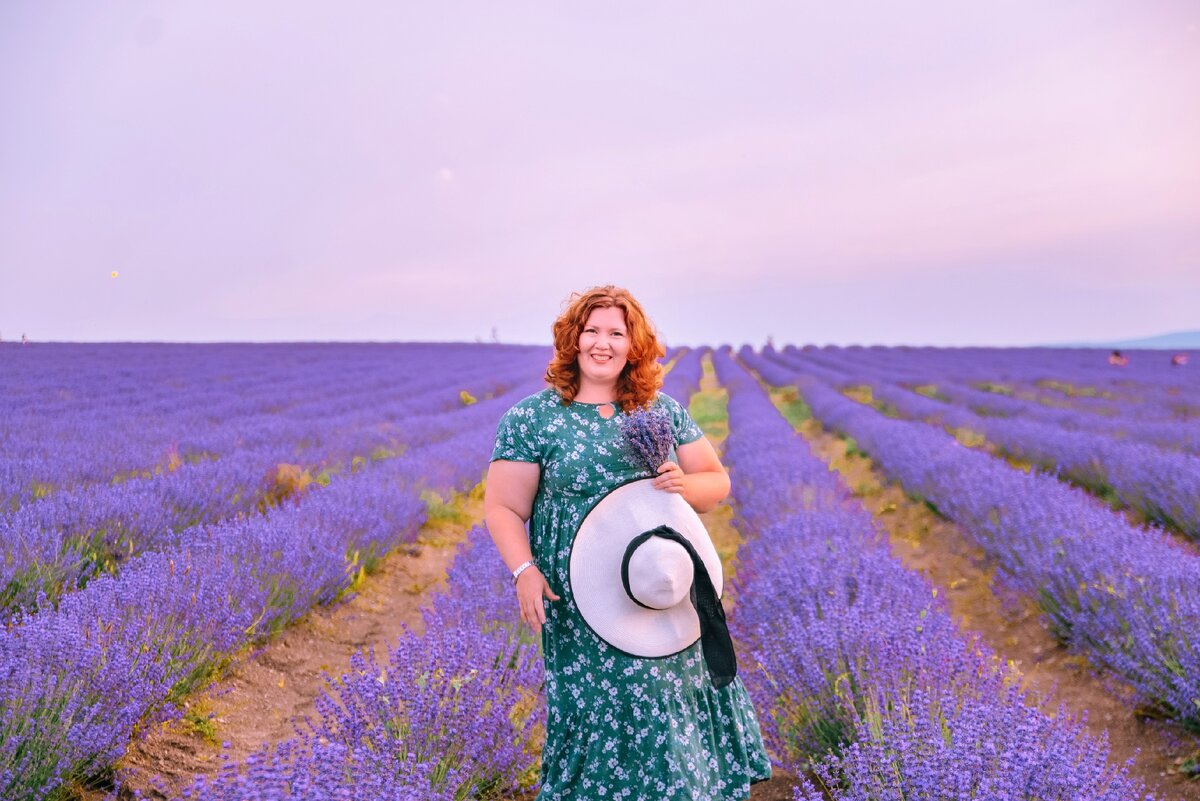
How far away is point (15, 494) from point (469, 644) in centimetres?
288

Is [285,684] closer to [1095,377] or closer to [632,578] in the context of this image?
[632,578]

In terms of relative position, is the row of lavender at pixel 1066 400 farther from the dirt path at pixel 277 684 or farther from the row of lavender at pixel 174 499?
the row of lavender at pixel 174 499

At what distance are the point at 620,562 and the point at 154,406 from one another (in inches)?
318

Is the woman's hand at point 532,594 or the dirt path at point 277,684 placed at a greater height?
the woman's hand at point 532,594

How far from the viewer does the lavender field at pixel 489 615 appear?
176 cm

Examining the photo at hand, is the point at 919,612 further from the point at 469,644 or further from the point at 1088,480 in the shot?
the point at 1088,480

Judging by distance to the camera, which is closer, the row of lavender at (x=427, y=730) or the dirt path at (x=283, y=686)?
the row of lavender at (x=427, y=730)

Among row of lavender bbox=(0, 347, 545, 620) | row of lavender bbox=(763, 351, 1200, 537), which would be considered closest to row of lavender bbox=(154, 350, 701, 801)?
row of lavender bbox=(0, 347, 545, 620)

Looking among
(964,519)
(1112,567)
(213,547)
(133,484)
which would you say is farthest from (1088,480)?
(133,484)

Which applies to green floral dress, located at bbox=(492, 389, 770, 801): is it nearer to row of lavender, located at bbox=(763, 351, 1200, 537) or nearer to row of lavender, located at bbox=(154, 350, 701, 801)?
row of lavender, located at bbox=(154, 350, 701, 801)

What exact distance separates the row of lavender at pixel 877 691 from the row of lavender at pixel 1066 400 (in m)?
5.35

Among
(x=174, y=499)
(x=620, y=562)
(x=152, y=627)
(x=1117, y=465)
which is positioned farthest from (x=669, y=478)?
(x=1117, y=465)

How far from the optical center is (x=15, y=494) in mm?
3852

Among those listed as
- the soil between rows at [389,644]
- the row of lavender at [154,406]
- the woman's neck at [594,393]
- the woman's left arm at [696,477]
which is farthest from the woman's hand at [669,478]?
the row of lavender at [154,406]
